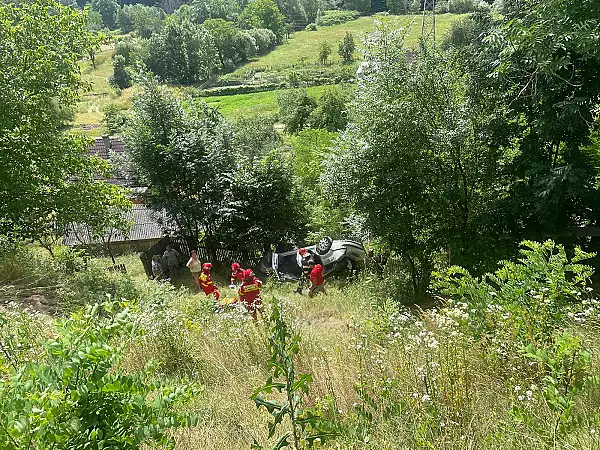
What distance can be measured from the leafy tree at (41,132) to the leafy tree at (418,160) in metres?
6.02

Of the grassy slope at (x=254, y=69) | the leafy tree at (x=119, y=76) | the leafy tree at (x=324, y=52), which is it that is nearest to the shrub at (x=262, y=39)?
the grassy slope at (x=254, y=69)

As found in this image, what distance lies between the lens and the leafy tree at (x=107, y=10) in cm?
17712

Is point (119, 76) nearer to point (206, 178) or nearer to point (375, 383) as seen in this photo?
point (206, 178)

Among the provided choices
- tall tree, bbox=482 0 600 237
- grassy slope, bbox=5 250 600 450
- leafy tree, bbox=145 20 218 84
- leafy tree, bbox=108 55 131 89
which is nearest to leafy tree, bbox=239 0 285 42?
leafy tree, bbox=145 20 218 84

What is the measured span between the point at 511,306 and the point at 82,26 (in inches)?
455

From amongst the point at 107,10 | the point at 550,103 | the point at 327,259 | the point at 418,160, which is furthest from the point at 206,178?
the point at 107,10

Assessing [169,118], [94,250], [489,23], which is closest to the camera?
[489,23]

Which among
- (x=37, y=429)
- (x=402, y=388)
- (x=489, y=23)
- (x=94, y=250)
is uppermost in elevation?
(x=489, y=23)

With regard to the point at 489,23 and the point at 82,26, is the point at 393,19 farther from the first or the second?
the point at 82,26

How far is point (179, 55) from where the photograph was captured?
3666 inches

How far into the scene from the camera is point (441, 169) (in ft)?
30.9

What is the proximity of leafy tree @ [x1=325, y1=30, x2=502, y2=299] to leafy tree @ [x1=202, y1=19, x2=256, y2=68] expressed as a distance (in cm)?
10128

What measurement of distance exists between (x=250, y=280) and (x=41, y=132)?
6112 millimetres

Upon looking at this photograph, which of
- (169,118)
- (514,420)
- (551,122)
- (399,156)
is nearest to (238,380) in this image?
(514,420)
